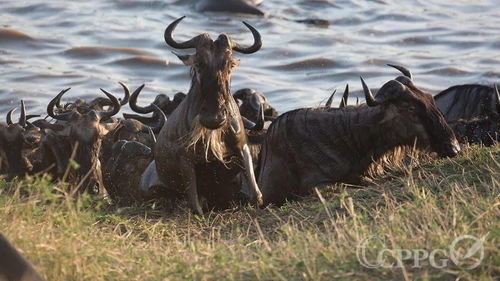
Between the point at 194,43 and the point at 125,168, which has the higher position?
the point at 194,43

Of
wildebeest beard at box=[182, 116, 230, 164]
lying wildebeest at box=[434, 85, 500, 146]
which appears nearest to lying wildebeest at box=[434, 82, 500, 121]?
lying wildebeest at box=[434, 85, 500, 146]

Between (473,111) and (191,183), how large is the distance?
424cm

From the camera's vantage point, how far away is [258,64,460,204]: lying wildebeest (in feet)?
33.8

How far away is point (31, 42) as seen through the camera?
25.3 m

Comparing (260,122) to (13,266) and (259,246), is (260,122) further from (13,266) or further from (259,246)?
(13,266)

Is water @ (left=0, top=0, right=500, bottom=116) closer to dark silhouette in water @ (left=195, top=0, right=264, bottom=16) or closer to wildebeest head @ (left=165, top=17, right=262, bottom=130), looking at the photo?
dark silhouette in water @ (left=195, top=0, right=264, bottom=16)

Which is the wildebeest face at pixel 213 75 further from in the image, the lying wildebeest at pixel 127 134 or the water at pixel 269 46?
the water at pixel 269 46

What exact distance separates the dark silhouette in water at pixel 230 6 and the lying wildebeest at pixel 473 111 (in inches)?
606

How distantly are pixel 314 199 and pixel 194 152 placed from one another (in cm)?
107

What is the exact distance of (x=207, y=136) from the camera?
9.63 metres

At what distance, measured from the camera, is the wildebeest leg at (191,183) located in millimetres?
9859

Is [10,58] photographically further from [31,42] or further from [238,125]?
[238,125]

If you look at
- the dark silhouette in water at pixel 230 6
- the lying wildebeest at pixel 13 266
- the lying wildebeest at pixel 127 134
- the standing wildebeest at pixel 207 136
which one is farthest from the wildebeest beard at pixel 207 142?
the dark silhouette in water at pixel 230 6

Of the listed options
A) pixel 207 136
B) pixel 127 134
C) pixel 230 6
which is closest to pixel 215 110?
pixel 207 136
